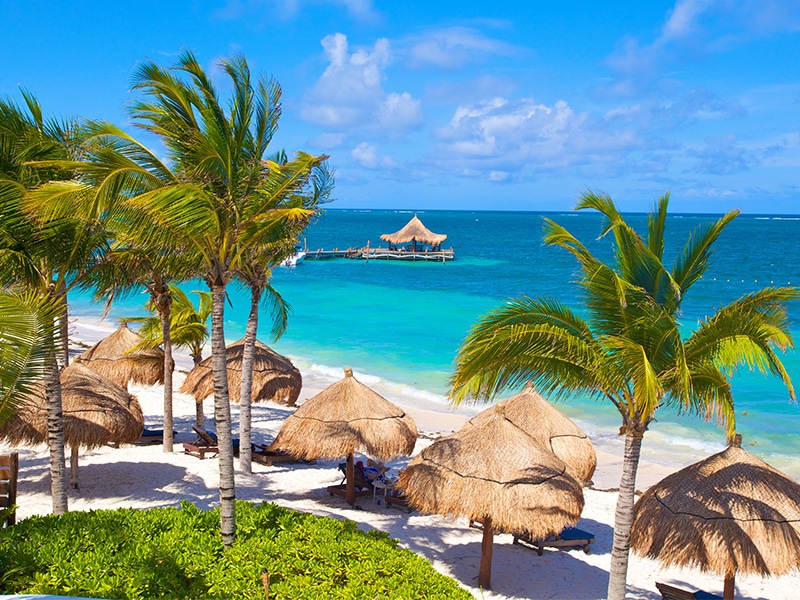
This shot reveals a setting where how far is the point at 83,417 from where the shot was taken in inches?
393

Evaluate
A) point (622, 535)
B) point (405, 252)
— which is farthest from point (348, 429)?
point (405, 252)

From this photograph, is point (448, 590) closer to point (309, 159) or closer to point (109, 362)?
point (309, 159)

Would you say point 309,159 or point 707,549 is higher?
point 309,159

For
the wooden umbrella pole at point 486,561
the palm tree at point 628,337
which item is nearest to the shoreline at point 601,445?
the wooden umbrella pole at point 486,561

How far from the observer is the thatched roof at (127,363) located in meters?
14.7

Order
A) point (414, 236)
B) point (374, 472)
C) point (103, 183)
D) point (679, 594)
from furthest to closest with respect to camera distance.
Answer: point (414, 236), point (374, 472), point (679, 594), point (103, 183)

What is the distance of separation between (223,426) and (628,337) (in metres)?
4.11

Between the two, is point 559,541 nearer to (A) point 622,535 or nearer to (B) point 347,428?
(A) point 622,535

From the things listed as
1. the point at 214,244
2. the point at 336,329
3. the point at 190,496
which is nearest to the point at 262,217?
the point at 214,244

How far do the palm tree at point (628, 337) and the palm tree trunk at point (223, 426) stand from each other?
2411mm

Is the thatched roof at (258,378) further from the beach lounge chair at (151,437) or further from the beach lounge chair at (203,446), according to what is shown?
the beach lounge chair at (151,437)

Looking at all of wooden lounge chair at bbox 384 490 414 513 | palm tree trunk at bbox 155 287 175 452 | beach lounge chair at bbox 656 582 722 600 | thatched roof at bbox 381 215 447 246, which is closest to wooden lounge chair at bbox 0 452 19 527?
palm tree trunk at bbox 155 287 175 452

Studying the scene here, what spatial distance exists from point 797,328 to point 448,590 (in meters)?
31.9

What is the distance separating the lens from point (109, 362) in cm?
1491
